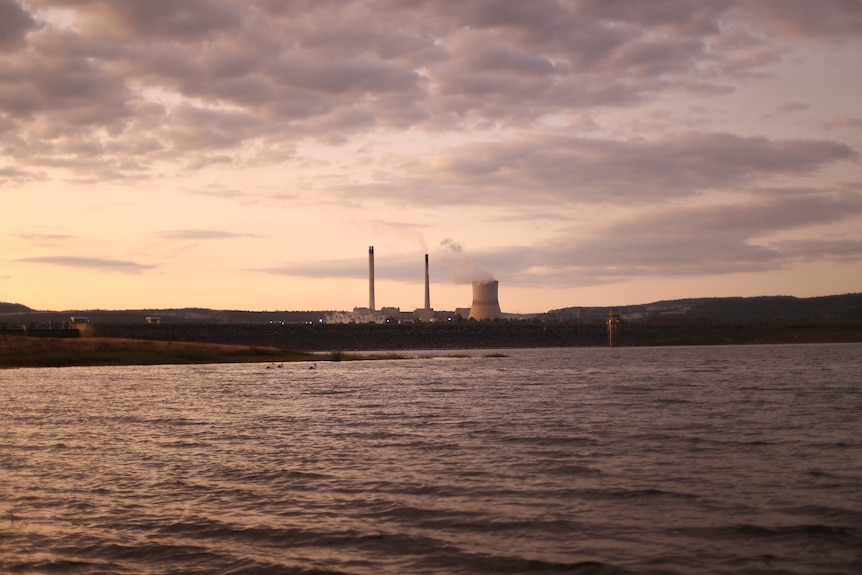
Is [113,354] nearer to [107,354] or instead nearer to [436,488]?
[107,354]

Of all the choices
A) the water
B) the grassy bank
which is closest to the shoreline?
the grassy bank

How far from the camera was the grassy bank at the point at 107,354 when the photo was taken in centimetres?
10375

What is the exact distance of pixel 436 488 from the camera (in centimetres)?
2170

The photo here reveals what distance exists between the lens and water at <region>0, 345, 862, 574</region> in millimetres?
15492

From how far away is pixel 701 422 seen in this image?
1433 inches

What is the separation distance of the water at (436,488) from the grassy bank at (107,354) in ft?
206

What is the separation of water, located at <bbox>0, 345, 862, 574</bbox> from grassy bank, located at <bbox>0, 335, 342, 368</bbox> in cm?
6270

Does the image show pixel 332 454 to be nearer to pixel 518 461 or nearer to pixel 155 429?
pixel 518 461

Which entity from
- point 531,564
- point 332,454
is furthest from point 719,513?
point 332,454

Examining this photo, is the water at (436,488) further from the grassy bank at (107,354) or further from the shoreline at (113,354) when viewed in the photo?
the shoreline at (113,354)

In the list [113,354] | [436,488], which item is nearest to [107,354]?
[113,354]

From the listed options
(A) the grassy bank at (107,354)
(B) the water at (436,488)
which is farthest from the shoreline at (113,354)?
(B) the water at (436,488)

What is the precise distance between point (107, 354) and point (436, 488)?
319ft

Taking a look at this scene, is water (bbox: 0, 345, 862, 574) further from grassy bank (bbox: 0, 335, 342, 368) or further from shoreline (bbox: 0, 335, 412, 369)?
shoreline (bbox: 0, 335, 412, 369)
